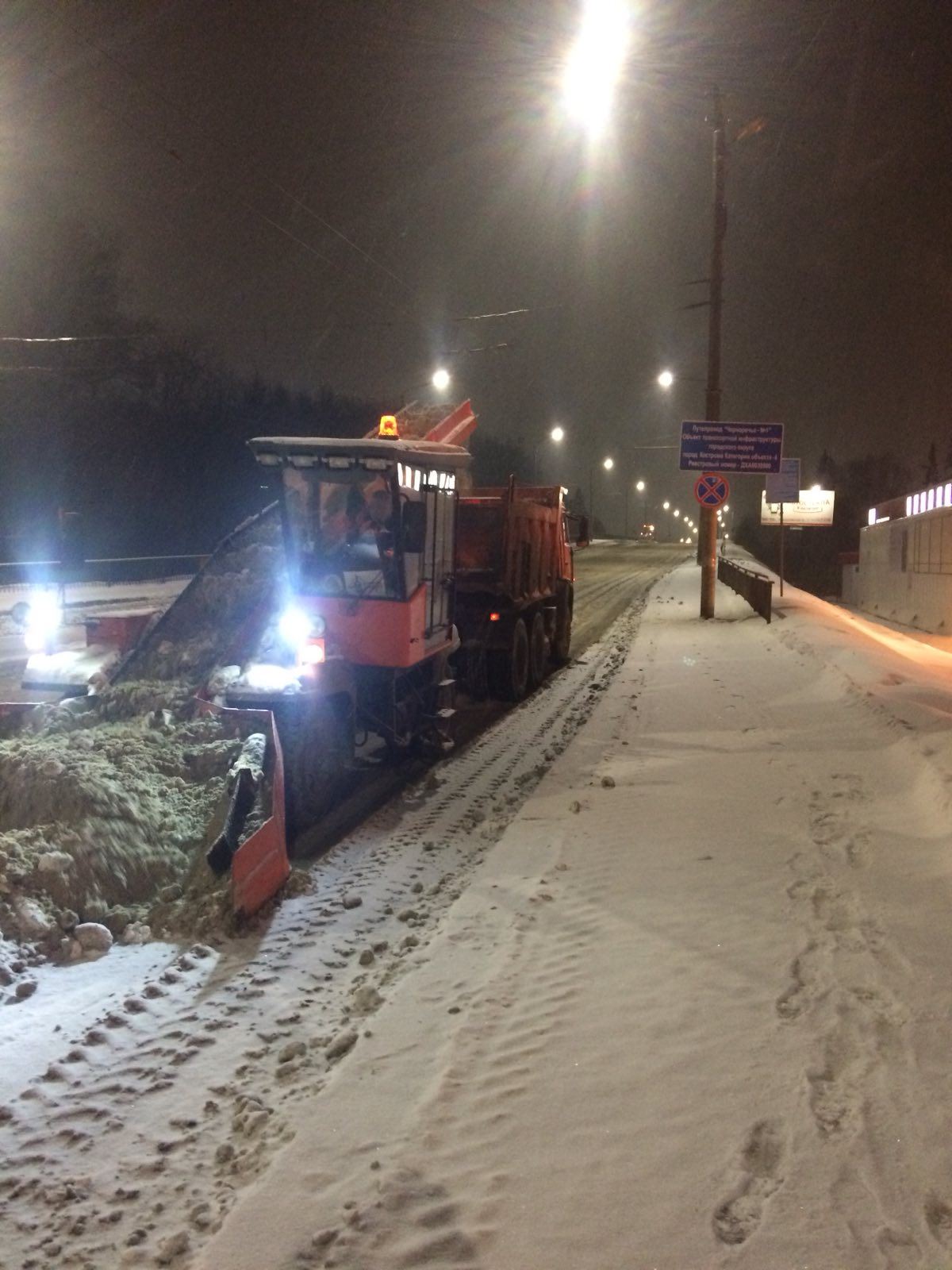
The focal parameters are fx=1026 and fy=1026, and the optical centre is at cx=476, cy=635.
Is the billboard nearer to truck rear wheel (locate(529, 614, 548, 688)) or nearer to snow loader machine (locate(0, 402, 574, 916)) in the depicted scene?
truck rear wheel (locate(529, 614, 548, 688))

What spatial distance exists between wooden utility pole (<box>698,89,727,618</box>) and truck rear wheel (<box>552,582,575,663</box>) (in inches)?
218

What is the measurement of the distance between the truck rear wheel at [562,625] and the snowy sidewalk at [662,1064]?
9.72 metres

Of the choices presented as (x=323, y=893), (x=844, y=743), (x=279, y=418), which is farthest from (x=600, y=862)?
(x=279, y=418)

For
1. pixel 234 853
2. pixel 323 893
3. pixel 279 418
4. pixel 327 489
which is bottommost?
pixel 323 893

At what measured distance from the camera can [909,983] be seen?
4641 mm

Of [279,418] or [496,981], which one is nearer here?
[496,981]

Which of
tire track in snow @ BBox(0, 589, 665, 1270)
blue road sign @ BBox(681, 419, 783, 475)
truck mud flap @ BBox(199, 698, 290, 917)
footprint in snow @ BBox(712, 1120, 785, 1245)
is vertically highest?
blue road sign @ BBox(681, 419, 783, 475)

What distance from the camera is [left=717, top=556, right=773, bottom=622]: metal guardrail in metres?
23.4

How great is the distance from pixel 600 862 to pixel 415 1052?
265cm

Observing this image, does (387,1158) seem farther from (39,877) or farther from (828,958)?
(39,877)

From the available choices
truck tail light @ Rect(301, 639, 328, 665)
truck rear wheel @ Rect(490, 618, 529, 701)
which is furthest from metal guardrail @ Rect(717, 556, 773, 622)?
truck tail light @ Rect(301, 639, 328, 665)

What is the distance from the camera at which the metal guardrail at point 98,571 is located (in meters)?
31.4

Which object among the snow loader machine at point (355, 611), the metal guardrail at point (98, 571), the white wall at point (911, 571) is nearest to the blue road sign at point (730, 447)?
the snow loader machine at point (355, 611)

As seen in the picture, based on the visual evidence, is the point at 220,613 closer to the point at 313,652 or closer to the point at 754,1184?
the point at 313,652
